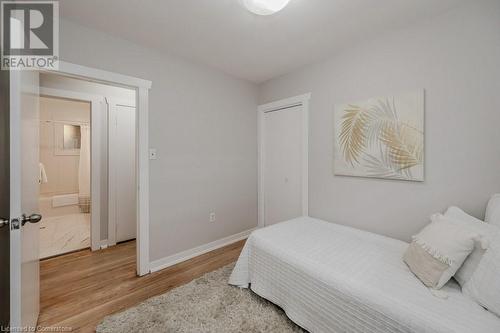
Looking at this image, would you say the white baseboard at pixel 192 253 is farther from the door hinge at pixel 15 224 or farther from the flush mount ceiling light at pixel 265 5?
the flush mount ceiling light at pixel 265 5

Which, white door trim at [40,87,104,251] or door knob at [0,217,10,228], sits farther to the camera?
white door trim at [40,87,104,251]

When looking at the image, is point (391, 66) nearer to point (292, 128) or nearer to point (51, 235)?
point (292, 128)

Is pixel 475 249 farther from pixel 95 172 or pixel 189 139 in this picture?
pixel 95 172

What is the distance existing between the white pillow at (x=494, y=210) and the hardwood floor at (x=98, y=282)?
2312 mm

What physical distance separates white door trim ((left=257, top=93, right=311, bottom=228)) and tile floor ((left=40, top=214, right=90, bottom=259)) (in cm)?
263

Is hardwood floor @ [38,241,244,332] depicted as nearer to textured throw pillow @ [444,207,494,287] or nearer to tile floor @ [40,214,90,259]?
tile floor @ [40,214,90,259]

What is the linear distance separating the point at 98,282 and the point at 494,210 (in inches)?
132

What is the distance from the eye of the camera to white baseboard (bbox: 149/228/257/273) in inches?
91.6

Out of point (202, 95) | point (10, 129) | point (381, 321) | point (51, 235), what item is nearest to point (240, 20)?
point (202, 95)

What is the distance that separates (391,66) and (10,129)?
9.26 feet

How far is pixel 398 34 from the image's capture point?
1899 mm

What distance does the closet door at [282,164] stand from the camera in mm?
2889

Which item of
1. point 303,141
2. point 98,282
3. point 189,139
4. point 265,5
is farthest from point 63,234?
point 265,5

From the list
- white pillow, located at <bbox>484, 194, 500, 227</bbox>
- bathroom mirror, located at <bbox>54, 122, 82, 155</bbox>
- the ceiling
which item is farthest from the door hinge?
bathroom mirror, located at <bbox>54, 122, 82, 155</bbox>
